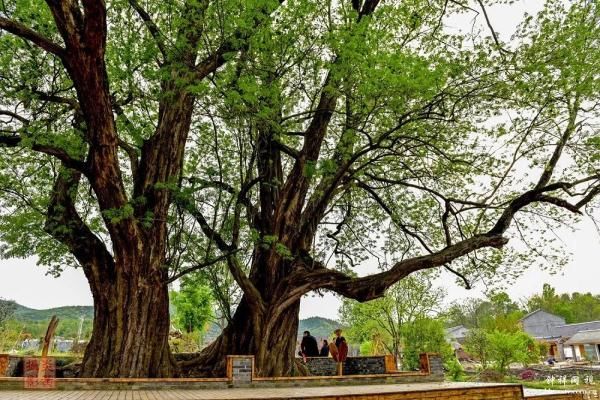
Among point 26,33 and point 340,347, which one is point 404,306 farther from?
point 26,33

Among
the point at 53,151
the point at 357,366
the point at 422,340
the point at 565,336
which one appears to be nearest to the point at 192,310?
the point at 422,340

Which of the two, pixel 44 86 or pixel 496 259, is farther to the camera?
pixel 496 259

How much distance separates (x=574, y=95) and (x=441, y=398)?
7057 mm

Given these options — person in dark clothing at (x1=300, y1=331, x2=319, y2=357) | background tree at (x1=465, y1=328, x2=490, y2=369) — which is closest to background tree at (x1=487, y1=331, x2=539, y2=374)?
background tree at (x1=465, y1=328, x2=490, y2=369)

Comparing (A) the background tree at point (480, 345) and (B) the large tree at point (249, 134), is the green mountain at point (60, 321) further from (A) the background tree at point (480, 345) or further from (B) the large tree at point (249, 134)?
(A) the background tree at point (480, 345)

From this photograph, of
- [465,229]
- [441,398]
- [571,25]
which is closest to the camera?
[441,398]

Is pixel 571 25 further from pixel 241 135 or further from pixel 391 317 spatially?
pixel 391 317

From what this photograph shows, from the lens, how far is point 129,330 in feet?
29.4

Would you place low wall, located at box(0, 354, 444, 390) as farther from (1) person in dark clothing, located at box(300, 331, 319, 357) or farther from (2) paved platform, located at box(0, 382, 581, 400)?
(1) person in dark clothing, located at box(300, 331, 319, 357)

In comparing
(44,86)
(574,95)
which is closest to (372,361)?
(574,95)

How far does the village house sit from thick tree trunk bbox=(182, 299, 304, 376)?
33680 mm

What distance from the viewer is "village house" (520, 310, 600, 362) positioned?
36.2 meters

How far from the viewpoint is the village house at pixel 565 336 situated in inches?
1427

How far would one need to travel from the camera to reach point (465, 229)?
1259 cm
